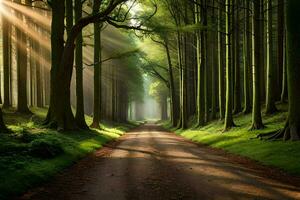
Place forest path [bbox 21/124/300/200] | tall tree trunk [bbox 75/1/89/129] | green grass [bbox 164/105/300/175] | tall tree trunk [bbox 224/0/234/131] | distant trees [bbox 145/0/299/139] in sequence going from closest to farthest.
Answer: forest path [bbox 21/124/300/200] → green grass [bbox 164/105/300/175] → distant trees [bbox 145/0/299/139] → tall tree trunk [bbox 224/0/234/131] → tall tree trunk [bbox 75/1/89/129]

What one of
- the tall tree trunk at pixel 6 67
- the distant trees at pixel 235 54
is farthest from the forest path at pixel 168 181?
the tall tree trunk at pixel 6 67

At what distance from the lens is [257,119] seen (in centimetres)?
1878

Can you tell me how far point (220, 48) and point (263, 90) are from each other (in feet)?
23.8

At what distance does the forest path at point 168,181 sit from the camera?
7.46 metres

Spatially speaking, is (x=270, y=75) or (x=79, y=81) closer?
(x=270, y=75)

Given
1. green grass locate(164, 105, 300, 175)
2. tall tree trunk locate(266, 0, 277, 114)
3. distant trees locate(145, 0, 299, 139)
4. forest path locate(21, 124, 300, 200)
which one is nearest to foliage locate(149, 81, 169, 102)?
distant trees locate(145, 0, 299, 139)

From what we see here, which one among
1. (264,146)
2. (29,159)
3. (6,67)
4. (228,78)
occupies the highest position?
(6,67)

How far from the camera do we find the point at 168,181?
29.2 ft

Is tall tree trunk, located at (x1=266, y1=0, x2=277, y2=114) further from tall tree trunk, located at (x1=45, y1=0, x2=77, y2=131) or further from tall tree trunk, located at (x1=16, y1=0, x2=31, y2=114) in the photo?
tall tree trunk, located at (x1=16, y1=0, x2=31, y2=114)

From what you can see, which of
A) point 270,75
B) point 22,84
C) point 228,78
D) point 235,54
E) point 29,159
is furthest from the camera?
point 235,54

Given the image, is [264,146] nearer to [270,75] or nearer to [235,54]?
[270,75]

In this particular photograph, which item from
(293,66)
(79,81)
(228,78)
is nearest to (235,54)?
(228,78)

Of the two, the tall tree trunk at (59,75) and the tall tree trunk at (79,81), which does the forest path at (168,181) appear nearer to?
the tall tree trunk at (59,75)

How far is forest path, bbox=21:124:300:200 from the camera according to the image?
746 centimetres
